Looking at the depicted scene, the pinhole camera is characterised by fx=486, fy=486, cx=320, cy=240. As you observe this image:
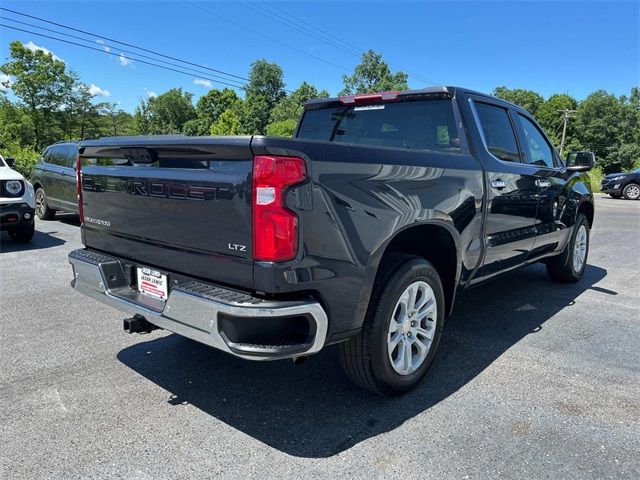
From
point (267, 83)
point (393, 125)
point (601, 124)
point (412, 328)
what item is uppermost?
point (267, 83)

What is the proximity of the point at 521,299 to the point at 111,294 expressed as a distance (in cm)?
412

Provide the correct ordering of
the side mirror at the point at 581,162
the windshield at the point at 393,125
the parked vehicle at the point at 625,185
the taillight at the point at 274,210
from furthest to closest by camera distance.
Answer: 1. the parked vehicle at the point at 625,185
2. the side mirror at the point at 581,162
3. the windshield at the point at 393,125
4. the taillight at the point at 274,210

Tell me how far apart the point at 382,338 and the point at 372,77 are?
70.9 meters

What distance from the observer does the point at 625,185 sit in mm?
21094

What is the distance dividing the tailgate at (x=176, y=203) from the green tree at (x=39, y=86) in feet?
135

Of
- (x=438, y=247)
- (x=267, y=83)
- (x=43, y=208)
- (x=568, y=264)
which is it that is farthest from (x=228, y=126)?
(x=438, y=247)

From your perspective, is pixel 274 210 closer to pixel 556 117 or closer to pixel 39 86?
pixel 39 86

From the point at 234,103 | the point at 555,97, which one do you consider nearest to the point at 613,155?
the point at 555,97

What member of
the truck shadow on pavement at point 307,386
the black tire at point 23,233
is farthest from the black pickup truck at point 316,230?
the black tire at point 23,233

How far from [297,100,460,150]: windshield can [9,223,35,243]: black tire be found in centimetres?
573

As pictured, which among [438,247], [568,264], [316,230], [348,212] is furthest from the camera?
[568,264]

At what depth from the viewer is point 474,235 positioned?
11.4 feet

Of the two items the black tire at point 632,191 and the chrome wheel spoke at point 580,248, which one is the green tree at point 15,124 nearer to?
the black tire at point 632,191

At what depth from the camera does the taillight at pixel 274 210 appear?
7.08 ft
